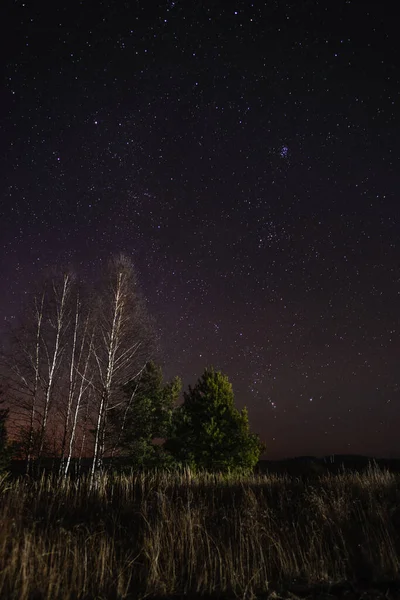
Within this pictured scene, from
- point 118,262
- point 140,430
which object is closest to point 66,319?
point 118,262

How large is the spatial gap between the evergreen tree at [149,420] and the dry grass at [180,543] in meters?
12.7

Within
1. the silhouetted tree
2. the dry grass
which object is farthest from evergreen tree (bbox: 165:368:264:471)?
the dry grass

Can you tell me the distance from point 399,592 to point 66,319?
41.4ft

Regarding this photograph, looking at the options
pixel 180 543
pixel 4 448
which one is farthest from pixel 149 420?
pixel 180 543

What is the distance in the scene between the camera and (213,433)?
22531 mm

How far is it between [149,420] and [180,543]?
17.2 meters

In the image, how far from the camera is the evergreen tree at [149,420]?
2080 cm

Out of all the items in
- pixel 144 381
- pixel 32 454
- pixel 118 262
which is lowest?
pixel 32 454

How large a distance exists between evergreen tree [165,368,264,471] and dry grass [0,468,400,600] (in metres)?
14.6

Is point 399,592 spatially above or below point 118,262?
below

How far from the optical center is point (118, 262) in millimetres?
14484

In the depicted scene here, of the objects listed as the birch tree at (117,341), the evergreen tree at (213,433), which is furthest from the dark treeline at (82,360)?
the evergreen tree at (213,433)

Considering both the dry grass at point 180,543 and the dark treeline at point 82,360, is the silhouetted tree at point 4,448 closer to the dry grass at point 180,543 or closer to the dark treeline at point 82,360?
the dark treeline at point 82,360

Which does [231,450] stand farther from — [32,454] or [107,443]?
[32,454]
